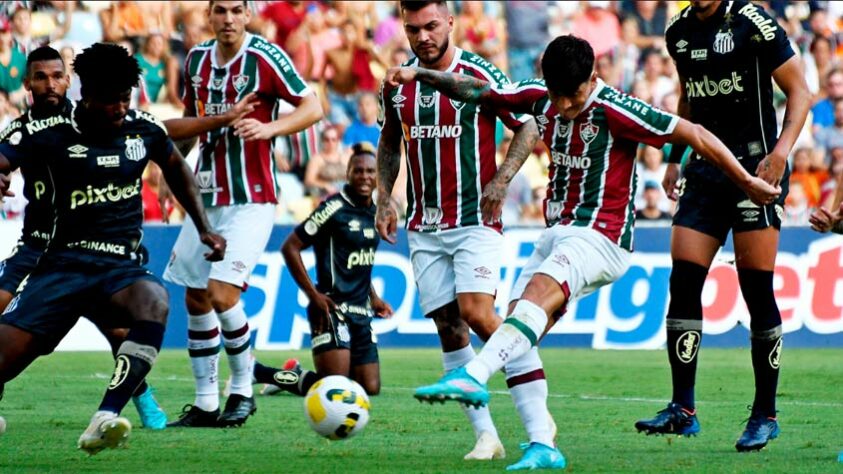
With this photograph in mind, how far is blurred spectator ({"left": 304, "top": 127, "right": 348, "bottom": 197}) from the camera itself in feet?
58.0

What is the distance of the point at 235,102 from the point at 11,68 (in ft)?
27.1

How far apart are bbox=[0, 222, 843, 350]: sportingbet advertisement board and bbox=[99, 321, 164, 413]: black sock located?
27.2ft

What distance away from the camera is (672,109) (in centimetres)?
1956

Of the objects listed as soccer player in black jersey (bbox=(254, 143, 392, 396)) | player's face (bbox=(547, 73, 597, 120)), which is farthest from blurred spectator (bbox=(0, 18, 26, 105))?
player's face (bbox=(547, 73, 597, 120))

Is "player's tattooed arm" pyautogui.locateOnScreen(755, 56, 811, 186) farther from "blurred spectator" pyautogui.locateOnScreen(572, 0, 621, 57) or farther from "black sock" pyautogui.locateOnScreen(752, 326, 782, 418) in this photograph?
"blurred spectator" pyautogui.locateOnScreen(572, 0, 621, 57)

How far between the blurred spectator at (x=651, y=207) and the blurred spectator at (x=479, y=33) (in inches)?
111

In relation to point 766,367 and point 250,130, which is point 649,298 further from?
point 766,367

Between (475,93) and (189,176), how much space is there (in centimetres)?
177

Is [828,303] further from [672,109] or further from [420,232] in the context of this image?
[420,232]

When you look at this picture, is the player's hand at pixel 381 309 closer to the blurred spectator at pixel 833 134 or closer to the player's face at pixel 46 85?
the player's face at pixel 46 85

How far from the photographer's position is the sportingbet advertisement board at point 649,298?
16.1 metres

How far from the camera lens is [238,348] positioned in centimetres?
980

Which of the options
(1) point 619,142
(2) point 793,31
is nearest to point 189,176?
(1) point 619,142

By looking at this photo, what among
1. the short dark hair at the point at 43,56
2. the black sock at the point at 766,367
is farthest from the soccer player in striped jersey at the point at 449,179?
the short dark hair at the point at 43,56
